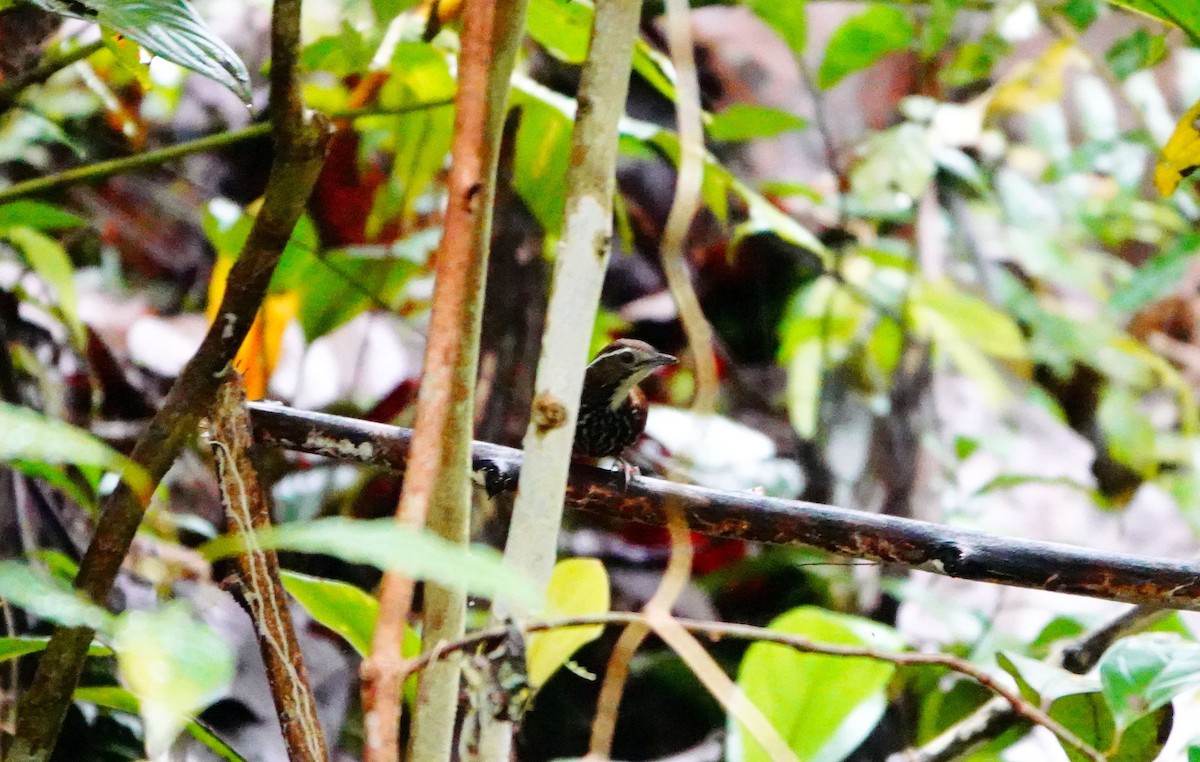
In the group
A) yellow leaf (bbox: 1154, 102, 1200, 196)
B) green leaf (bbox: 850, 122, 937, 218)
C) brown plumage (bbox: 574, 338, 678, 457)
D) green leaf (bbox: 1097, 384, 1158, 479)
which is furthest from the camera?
green leaf (bbox: 1097, 384, 1158, 479)

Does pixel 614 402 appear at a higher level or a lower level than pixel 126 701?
higher

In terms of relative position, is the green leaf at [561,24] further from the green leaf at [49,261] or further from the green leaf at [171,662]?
the green leaf at [171,662]

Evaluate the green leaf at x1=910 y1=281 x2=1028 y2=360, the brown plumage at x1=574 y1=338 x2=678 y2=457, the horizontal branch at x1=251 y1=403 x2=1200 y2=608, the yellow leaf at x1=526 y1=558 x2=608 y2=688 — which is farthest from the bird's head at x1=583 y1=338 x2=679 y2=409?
the green leaf at x1=910 y1=281 x2=1028 y2=360

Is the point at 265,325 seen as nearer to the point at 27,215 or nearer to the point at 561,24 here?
the point at 27,215

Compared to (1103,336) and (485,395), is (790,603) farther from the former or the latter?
(1103,336)

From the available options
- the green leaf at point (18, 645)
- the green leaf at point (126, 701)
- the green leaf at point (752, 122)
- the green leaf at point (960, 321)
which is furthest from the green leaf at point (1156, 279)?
the green leaf at point (18, 645)

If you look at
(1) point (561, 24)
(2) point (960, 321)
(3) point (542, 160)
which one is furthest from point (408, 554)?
(2) point (960, 321)

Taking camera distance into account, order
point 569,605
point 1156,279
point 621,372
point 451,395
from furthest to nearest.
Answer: point 1156,279 → point 621,372 → point 569,605 → point 451,395

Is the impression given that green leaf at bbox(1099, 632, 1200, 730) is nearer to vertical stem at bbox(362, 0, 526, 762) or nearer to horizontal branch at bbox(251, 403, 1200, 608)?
horizontal branch at bbox(251, 403, 1200, 608)
